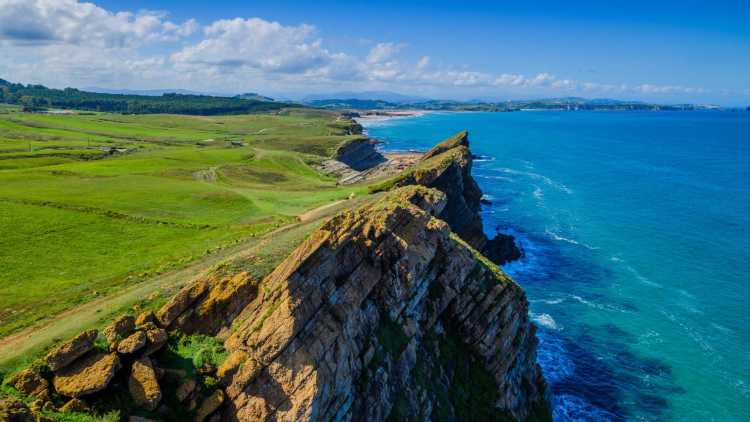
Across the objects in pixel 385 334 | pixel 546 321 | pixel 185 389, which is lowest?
pixel 546 321

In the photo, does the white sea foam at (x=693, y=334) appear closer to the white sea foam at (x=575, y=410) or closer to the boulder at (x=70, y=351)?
the white sea foam at (x=575, y=410)

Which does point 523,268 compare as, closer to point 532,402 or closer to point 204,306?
point 532,402

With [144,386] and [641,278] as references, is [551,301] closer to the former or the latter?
[641,278]

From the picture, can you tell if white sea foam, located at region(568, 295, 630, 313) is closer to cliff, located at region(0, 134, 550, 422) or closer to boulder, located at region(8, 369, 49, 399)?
cliff, located at region(0, 134, 550, 422)

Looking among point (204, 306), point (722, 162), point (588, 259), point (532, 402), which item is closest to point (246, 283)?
point (204, 306)

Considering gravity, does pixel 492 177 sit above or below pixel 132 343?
below

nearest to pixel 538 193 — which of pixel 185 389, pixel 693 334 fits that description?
pixel 693 334
